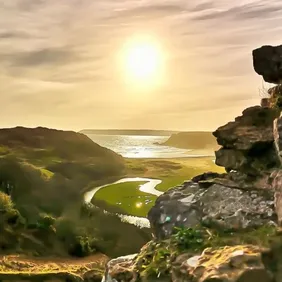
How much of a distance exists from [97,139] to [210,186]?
18.8 m

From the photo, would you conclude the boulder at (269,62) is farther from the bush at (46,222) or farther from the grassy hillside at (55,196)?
the bush at (46,222)

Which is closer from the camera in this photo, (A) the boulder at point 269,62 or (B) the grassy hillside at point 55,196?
(A) the boulder at point 269,62

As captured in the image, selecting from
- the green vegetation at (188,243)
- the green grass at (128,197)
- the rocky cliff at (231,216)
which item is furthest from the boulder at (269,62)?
the green grass at (128,197)

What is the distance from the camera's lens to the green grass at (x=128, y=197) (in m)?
22.0

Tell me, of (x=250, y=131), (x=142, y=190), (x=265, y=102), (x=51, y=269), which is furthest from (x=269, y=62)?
(x=142, y=190)

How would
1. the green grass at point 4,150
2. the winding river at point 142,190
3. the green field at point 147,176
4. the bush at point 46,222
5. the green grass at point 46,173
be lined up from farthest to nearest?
1. the green grass at point 4,150
2. the green grass at point 46,173
3. the bush at point 46,222
4. the green field at point 147,176
5. the winding river at point 142,190

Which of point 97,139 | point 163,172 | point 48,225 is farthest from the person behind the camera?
point 97,139

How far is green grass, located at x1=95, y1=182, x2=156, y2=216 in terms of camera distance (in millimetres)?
21964

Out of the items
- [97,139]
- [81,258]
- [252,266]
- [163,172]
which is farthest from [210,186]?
[97,139]

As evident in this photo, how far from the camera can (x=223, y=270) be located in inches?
209

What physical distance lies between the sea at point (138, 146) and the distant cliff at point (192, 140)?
0.31 m

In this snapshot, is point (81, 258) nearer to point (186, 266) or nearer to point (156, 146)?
point (156, 146)

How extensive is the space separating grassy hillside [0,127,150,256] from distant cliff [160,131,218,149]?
350 centimetres

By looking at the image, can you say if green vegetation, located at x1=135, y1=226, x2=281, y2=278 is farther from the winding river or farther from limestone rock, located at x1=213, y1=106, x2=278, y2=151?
the winding river
